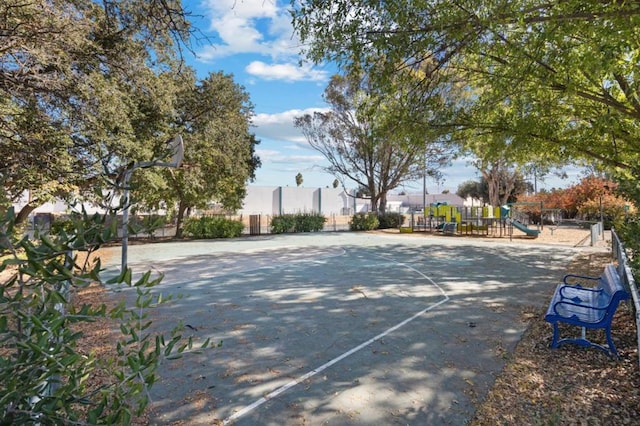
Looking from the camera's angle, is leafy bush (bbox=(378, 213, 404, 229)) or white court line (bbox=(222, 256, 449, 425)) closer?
white court line (bbox=(222, 256, 449, 425))

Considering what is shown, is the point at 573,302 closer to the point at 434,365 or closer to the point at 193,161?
the point at 434,365

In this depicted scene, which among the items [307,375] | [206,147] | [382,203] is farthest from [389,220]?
[307,375]

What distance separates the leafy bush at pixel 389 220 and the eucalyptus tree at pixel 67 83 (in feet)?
67.8

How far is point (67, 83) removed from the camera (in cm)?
883

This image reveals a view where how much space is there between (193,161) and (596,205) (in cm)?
2679

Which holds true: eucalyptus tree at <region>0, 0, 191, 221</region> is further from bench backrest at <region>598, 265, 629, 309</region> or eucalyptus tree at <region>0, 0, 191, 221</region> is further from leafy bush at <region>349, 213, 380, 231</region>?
leafy bush at <region>349, 213, 380, 231</region>

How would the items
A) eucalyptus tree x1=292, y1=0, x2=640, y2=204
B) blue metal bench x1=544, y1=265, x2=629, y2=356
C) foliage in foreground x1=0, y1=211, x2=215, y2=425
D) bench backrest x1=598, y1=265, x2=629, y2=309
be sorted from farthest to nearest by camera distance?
eucalyptus tree x1=292, y1=0, x2=640, y2=204
blue metal bench x1=544, y1=265, x2=629, y2=356
bench backrest x1=598, y1=265, x2=629, y2=309
foliage in foreground x1=0, y1=211, x2=215, y2=425

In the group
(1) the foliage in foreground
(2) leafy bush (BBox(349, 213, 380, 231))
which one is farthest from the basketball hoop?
(2) leafy bush (BBox(349, 213, 380, 231))

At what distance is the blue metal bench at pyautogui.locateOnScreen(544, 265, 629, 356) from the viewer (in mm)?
4203

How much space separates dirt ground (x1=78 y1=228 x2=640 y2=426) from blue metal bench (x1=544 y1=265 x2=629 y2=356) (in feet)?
0.46

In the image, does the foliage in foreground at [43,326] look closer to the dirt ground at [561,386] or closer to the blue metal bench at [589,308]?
the dirt ground at [561,386]

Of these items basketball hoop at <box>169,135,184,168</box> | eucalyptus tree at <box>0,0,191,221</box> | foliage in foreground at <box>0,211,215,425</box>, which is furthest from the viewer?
eucalyptus tree at <box>0,0,191,221</box>

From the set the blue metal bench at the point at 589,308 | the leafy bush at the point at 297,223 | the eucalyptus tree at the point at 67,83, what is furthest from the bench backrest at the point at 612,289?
the leafy bush at the point at 297,223

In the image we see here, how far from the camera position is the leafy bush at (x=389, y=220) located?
2966 centimetres
